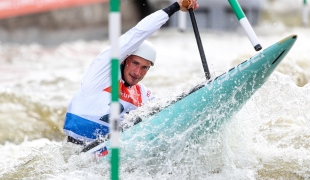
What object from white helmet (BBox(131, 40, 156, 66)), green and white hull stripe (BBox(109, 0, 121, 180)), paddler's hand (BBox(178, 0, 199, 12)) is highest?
paddler's hand (BBox(178, 0, 199, 12))

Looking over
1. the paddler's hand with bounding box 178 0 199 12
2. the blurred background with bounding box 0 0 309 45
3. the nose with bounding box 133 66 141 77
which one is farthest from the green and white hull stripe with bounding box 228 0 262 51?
the blurred background with bounding box 0 0 309 45

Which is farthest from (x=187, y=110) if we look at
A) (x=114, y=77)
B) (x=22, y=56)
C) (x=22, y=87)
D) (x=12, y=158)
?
(x=22, y=56)

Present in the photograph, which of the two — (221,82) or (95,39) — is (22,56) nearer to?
(95,39)

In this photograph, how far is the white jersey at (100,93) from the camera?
5285 millimetres

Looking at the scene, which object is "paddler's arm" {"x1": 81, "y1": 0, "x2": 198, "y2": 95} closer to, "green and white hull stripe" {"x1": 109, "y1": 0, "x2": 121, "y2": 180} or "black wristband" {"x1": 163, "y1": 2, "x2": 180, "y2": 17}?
"black wristband" {"x1": 163, "y1": 2, "x2": 180, "y2": 17}

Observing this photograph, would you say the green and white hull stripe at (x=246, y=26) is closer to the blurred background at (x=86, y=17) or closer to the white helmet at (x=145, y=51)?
the white helmet at (x=145, y=51)

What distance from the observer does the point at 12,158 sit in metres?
6.63

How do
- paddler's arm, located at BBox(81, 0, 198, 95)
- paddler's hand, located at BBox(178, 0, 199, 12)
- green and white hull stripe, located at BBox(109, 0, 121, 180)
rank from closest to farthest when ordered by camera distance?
green and white hull stripe, located at BBox(109, 0, 121, 180)
paddler's arm, located at BBox(81, 0, 198, 95)
paddler's hand, located at BBox(178, 0, 199, 12)

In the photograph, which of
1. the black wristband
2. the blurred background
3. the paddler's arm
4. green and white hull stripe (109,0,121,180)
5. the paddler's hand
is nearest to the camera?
green and white hull stripe (109,0,121,180)

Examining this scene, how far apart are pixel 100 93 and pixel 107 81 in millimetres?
107

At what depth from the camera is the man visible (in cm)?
530

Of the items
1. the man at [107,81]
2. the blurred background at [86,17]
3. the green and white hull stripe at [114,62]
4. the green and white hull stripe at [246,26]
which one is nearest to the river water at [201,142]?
the man at [107,81]

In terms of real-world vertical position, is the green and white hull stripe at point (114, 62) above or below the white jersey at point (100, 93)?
below

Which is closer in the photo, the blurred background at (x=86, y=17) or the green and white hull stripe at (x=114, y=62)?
the green and white hull stripe at (x=114, y=62)
